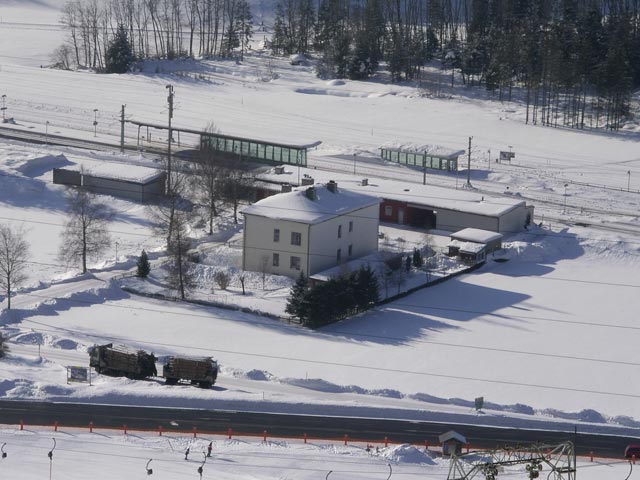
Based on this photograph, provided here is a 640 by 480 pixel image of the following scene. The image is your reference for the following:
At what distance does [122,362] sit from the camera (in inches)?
1511

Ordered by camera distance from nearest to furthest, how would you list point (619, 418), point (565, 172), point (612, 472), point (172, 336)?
1. point (612, 472)
2. point (619, 418)
3. point (172, 336)
4. point (565, 172)

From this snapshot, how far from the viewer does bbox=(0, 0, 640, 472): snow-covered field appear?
37.7 m

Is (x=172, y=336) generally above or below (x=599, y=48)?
below

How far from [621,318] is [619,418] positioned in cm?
1180

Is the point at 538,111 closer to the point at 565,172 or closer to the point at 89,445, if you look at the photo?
the point at 565,172

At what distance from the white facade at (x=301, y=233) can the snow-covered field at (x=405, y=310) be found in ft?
5.15

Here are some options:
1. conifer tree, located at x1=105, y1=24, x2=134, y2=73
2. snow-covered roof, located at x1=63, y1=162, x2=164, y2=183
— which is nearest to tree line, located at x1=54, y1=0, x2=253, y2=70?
conifer tree, located at x1=105, y1=24, x2=134, y2=73

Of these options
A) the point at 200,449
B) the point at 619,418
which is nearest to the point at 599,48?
the point at 619,418

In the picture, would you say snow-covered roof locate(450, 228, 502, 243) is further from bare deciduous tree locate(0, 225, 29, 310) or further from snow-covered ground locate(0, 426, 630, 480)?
snow-covered ground locate(0, 426, 630, 480)

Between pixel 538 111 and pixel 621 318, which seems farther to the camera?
pixel 538 111

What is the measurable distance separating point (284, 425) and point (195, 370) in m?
3.95

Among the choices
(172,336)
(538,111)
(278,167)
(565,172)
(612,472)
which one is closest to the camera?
(612,472)

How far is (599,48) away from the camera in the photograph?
9044 centimetres

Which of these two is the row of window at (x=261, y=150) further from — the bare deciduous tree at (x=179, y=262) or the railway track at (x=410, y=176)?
the bare deciduous tree at (x=179, y=262)
